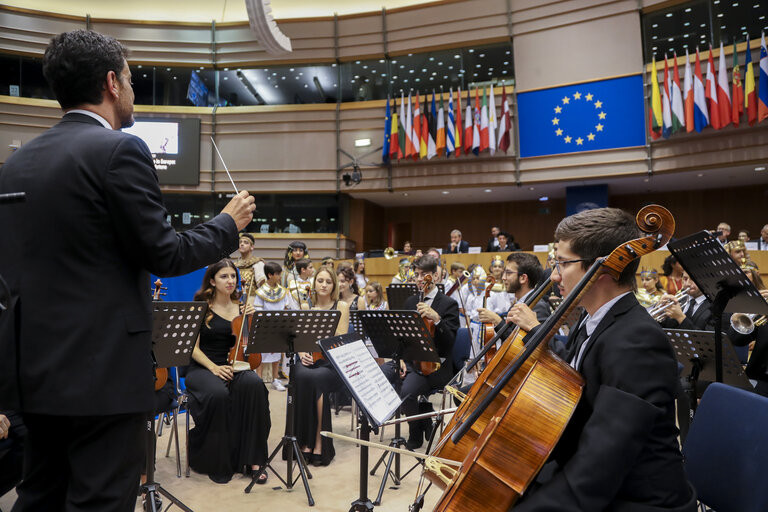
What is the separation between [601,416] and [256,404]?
3469 millimetres

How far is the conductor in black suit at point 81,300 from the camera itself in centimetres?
150

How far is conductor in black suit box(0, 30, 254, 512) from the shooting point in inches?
59.2

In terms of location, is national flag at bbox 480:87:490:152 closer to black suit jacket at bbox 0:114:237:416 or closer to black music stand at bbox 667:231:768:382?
black music stand at bbox 667:231:768:382

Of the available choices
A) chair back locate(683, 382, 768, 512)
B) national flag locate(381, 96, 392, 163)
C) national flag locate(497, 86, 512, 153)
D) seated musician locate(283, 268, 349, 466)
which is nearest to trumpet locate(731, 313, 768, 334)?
chair back locate(683, 382, 768, 512)

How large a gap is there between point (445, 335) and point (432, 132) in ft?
31.9

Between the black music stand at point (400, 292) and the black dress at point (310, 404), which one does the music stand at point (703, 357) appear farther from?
the black music stand at point (400, 292)

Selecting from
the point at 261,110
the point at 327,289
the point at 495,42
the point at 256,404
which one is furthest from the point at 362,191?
the point at 256,404

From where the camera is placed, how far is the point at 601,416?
4.60ft

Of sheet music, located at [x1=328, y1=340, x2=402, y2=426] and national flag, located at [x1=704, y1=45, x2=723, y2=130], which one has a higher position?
national flag, located at [x1=704, y1=45, x2=723, y2=130]

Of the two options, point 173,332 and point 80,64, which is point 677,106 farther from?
point 80,64

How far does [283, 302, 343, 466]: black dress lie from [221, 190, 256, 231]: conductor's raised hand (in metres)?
2.80

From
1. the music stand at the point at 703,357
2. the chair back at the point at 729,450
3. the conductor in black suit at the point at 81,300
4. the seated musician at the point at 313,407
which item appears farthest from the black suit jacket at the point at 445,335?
the conductor in black suit at the point at 81,300

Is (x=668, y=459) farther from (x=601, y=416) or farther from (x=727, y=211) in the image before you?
(x=727, y=211)

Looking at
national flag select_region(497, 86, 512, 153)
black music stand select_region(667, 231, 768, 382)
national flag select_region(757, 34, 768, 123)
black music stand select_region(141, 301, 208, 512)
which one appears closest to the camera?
black music stand select_region(667, 231, 768, 382)
